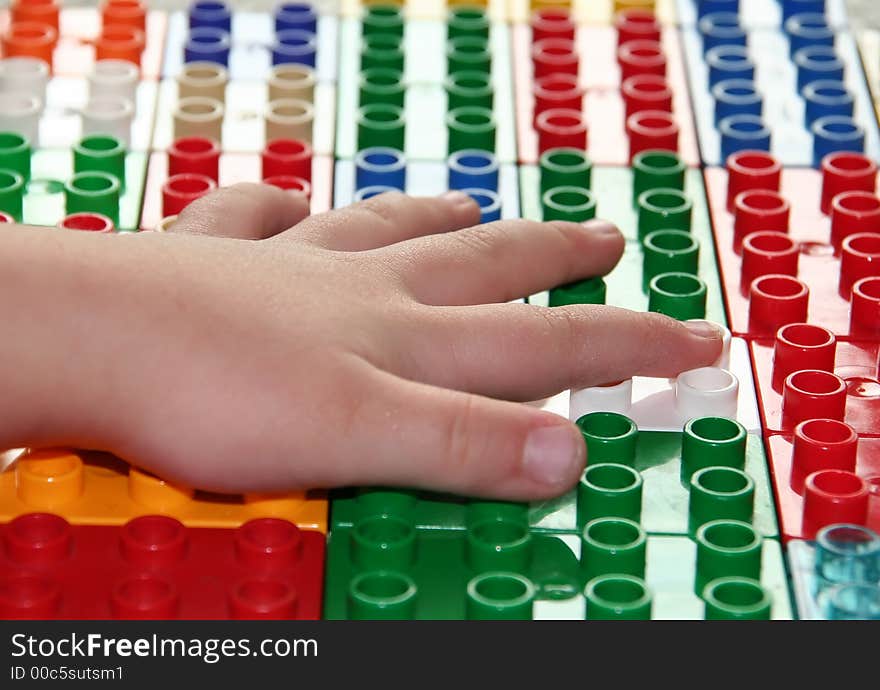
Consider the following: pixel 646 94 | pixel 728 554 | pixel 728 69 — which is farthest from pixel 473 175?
pixel 728 554

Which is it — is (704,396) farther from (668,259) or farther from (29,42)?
(29,42)

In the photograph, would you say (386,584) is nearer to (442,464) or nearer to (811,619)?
(442,464)

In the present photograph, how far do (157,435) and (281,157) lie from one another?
59 cm

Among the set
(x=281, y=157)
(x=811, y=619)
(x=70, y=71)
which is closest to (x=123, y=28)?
(x=70, y=71)

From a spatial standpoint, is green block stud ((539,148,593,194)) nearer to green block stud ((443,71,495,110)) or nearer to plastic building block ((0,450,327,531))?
green block stud ((443,71,495,110))

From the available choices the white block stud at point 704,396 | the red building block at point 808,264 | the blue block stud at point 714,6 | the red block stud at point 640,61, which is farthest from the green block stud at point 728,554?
the blue block stud at point 714,6

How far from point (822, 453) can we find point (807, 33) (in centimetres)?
89

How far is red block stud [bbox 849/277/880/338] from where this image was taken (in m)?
1.37

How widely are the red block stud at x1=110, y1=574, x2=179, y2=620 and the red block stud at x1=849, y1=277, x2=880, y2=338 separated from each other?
59 centimetres

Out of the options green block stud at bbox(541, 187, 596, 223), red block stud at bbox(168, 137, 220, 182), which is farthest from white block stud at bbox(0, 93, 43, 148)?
green block stud at bbox(541, 187, 596, 223)

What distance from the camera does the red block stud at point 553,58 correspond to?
6.11 ft

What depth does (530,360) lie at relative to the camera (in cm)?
119

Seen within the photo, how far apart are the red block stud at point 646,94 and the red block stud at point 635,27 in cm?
13

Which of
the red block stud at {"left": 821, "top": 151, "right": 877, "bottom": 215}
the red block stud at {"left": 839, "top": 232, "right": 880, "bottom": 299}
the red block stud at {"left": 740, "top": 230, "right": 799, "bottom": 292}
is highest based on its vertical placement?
the red block stud at {"left": 821, "top": 151, "right": 877, "bottom": 215}
